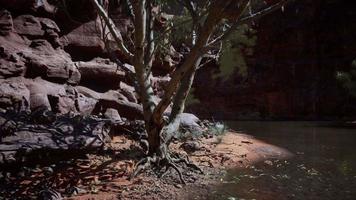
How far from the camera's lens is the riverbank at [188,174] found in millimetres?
5469

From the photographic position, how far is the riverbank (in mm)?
5469

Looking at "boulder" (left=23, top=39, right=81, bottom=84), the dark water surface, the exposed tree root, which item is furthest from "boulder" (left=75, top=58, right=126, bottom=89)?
the dark water surface

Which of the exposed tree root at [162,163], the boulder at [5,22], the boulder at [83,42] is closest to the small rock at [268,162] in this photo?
the exposed tree root at [162,163]

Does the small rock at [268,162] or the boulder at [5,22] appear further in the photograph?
the boulder at [5,22]

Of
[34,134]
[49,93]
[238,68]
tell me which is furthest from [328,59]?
[34,134]

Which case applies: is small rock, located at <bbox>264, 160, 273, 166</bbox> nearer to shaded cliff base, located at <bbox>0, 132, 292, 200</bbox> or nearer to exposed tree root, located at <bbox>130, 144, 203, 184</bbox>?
shaded cliff base, located at <bbox>0, 132, 292, 200</bbox>

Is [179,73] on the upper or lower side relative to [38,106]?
upper

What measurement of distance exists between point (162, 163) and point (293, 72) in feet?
73.4

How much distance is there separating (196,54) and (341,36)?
906 inches

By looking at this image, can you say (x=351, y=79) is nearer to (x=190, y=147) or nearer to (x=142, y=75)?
(x=190, y=147)

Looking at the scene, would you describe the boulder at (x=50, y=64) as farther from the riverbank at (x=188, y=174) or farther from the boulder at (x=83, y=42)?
the riverbank at (x=188, y=174)

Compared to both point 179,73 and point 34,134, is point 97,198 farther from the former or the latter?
point 179,73

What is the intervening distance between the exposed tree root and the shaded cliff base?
12 centimetres

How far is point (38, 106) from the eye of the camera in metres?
9.11
